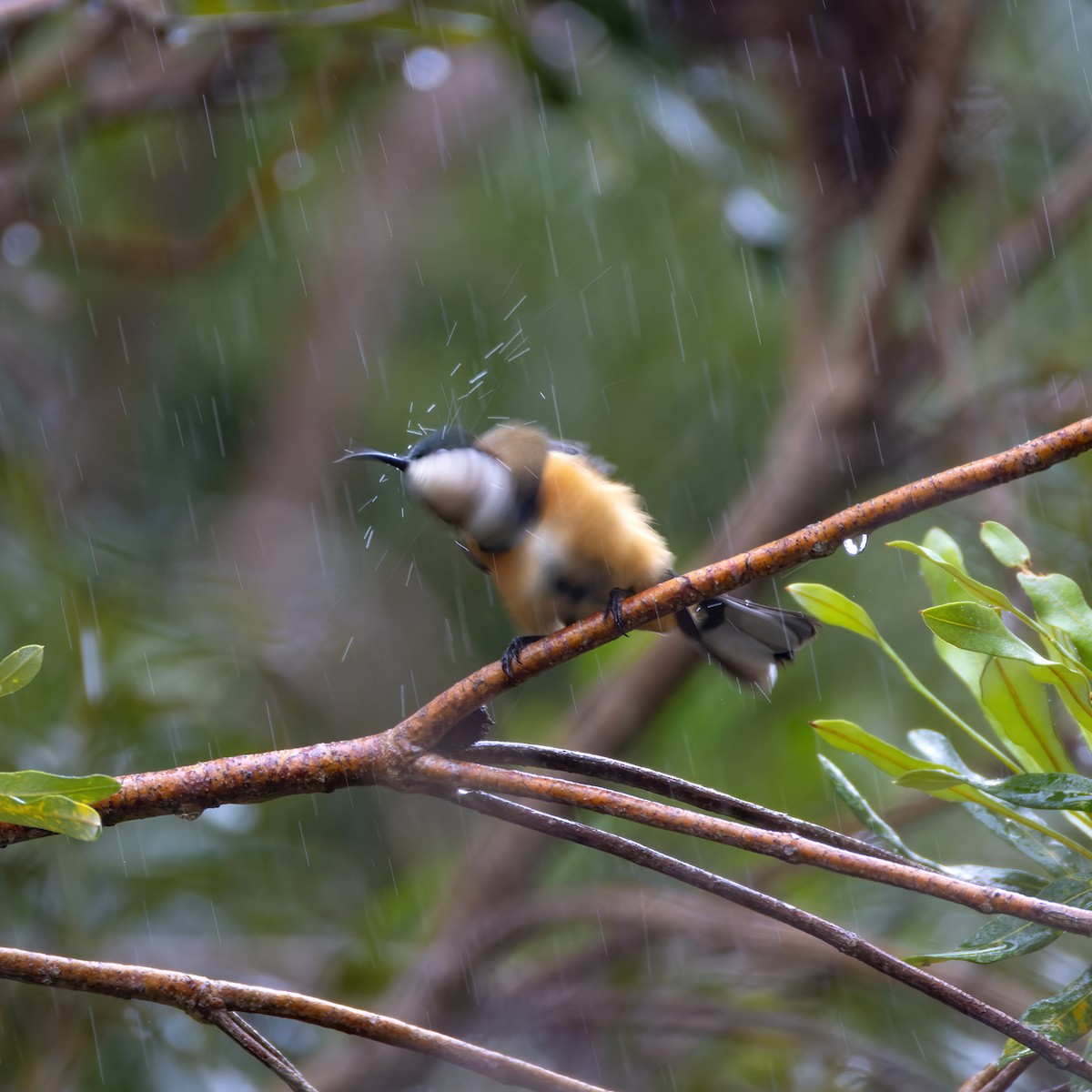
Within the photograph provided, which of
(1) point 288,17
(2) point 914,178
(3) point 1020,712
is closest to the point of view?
(3) point 1020,712

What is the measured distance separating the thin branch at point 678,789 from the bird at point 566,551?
76cm

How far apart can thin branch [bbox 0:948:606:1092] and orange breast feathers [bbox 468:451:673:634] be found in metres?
0.96

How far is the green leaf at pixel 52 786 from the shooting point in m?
0.79

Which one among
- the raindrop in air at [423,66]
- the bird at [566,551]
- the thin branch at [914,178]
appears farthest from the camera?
the raindrop in air at [423,66]

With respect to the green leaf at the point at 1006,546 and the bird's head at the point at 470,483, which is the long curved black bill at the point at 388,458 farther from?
the green leaf at the point at 1006,546

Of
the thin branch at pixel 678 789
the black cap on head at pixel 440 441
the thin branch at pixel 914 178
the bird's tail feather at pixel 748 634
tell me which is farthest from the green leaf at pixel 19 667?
the thin branch at pixel 914 178

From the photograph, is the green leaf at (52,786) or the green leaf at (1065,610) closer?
the green leaf at (52,786)

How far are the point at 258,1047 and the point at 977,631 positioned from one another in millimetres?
555

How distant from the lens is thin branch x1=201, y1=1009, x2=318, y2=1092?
28.5 inches

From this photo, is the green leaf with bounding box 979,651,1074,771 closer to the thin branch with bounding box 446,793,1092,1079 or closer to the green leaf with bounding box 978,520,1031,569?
the green leaf with bounding box 978,520,1031,569

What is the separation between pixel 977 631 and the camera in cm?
88

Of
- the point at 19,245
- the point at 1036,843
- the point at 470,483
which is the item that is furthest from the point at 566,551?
the point at 19,245

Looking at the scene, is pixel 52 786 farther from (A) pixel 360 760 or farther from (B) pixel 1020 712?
(B) pixel 1020 712

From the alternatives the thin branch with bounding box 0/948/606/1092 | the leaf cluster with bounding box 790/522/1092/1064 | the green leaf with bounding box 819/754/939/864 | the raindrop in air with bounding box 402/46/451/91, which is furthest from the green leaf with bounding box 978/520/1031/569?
the raindrop in air with bounding box 402/46/451/91
